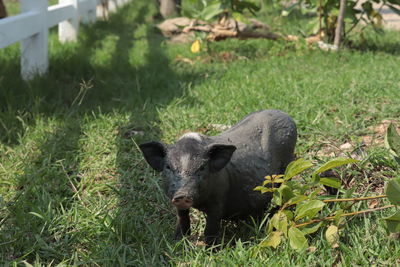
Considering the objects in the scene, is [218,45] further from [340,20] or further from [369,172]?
[369,172]

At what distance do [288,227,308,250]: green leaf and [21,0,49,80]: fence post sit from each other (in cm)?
396

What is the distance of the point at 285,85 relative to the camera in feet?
17.2

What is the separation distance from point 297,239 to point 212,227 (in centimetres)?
44

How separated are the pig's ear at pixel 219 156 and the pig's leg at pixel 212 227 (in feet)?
0.81

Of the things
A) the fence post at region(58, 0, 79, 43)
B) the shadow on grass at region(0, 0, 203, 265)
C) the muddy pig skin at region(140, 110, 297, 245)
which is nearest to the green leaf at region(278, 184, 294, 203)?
the muddy pig skin at region(140, 110, 297, 245)

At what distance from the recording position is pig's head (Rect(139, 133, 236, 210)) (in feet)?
7.90

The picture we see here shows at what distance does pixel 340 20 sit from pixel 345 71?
1.24 m

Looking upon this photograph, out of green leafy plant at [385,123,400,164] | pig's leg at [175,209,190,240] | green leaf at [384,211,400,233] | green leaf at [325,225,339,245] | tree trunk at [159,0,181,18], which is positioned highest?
green leafy plant at [385,123,400,164]

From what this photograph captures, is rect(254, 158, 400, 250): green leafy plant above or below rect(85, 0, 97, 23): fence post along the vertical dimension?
above

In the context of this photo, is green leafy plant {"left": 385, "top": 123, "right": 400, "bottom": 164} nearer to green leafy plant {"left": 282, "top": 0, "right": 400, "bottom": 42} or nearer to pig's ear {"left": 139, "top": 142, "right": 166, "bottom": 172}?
pig's ear {"left": 139, "top": 142, "right": 166, "bottom": 172}

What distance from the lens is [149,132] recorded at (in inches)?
169

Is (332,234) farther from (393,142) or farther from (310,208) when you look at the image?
(393,142)

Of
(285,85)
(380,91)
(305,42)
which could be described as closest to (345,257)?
(380,91)

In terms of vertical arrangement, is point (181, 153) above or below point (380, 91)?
above
